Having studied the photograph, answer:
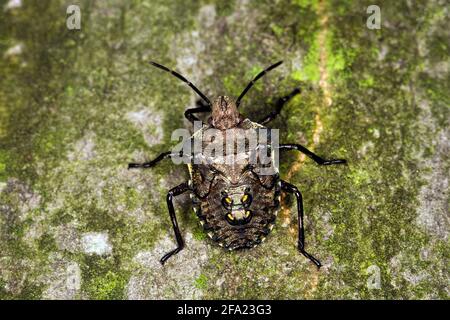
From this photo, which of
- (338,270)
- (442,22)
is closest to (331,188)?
(338,270)

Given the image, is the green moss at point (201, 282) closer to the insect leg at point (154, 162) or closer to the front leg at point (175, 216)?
the front leg at point (175, 216)

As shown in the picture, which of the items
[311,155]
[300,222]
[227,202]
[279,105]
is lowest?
[300,222]

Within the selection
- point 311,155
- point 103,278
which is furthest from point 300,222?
point 103,278

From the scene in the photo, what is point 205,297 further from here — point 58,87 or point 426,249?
point 58,87

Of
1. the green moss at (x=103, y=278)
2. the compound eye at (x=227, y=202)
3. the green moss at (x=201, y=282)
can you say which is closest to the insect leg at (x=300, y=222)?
the compound eye at (x=227, y=202)

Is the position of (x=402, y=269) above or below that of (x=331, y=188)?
below

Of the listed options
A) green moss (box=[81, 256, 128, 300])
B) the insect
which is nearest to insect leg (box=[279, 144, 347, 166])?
the insect

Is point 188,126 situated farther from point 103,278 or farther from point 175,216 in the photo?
point 103,278
